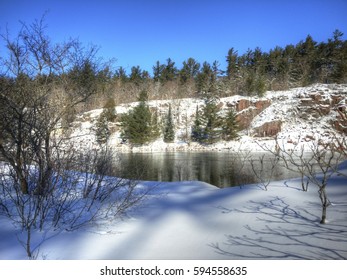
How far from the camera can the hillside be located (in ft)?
106

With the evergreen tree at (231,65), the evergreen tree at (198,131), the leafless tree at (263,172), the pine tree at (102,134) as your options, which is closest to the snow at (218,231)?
the leafless tree at (263,172)

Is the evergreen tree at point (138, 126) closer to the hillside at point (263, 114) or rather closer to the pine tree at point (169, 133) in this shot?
the hillside at point (263, 114)

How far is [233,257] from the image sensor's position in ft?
8.38

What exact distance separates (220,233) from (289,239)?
2.82ft

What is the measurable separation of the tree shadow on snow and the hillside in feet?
90.3

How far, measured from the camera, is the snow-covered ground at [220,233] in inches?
103

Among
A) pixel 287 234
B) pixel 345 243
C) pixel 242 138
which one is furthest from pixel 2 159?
pixel 242 138

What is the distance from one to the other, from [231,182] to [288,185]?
6.41 metres

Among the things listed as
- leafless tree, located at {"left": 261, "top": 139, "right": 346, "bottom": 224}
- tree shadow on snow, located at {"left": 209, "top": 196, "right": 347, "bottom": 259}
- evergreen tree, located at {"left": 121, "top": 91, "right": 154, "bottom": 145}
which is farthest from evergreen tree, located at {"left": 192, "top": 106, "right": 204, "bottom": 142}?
tree shadow on snow, located at {"left": 209, "top": 196, "right": 347, "bottom": 259}

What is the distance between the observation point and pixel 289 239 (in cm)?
276

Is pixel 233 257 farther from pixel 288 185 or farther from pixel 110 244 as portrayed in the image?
pixel 288 185

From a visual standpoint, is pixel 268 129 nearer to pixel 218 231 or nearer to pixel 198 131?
pixel 198 131

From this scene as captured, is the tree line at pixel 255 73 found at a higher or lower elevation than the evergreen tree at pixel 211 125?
higher

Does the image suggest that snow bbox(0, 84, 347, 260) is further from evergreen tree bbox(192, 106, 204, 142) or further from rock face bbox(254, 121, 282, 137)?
rock face bbox(254, 121, 282, 137)
